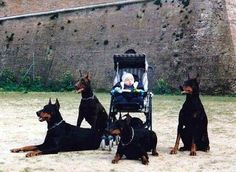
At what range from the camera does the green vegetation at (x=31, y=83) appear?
26938 mm

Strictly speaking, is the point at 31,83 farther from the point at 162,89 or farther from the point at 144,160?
the point at 144,160

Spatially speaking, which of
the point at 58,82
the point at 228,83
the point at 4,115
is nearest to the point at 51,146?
the point at 4,115

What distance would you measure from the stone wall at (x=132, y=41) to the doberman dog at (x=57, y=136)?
47.5ft

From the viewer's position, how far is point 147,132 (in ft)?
20.5

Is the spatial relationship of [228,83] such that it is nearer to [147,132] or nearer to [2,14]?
[147,132]

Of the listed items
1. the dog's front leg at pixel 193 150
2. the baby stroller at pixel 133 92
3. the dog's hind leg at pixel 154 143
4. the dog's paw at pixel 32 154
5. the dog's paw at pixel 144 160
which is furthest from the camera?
the baby stroller at pixel 133 92

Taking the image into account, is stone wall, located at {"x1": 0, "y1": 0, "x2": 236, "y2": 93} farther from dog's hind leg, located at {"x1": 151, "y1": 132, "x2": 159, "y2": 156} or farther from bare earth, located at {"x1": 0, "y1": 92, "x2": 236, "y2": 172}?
dog's hind leg, located at {"x1": 151, "y1": 132, "x2": 159, "y2": 156}

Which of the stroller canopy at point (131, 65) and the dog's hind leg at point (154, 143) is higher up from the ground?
the stroller canopy at point (131, 65)

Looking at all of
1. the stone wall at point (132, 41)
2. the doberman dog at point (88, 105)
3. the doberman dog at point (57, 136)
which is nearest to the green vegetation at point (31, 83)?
the stone wall at point (132, 41)

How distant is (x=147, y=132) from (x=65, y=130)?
1246mm

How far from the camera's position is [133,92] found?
22.5ft

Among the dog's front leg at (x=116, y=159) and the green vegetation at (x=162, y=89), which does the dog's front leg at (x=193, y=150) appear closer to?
the dog's front leg at (x=116, y=159)

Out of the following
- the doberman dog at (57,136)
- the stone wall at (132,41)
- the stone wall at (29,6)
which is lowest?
the doberman dog at (57,136)

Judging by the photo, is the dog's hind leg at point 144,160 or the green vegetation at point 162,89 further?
the green vegetation at point 162,89
